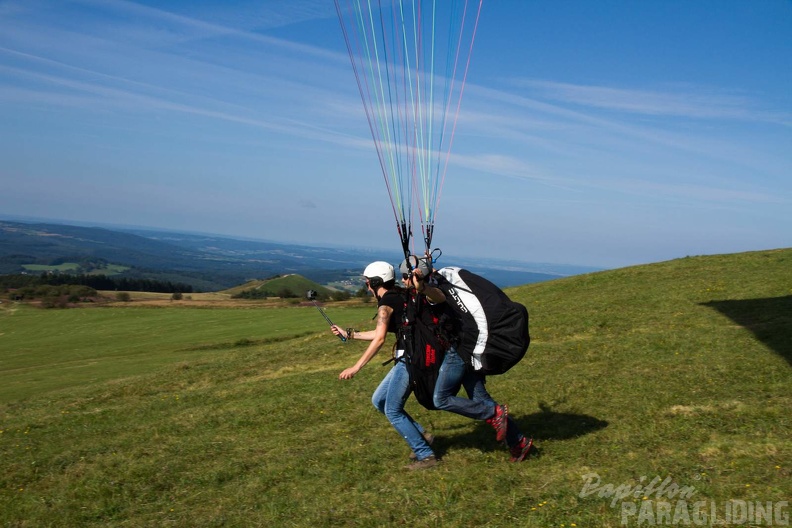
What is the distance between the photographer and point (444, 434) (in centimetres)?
991

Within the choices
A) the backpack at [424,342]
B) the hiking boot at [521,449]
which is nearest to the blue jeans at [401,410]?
the backpack at [424,342]

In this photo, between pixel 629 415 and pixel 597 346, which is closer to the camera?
pixel 629 415

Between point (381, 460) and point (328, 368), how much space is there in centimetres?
986

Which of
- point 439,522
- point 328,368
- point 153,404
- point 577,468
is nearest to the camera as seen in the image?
point 439,522

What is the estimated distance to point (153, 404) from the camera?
14.9 meters

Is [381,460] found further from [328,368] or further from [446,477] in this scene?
[328,368]

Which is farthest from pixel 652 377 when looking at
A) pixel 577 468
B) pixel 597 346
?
pixel 577 468

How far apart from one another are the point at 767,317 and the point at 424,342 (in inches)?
525

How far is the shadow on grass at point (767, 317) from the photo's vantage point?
45.2 ft

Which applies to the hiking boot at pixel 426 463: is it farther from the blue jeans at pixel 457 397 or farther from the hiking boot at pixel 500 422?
the hiking boot at pixel 500 422

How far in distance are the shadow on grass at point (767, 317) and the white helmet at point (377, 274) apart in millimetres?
8919

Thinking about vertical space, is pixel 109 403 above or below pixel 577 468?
below

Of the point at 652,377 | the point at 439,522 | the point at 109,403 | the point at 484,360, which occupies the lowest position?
the point at 109,403

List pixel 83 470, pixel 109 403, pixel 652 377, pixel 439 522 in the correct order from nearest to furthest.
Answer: pixel 439 522 → pixel 83 470 → pixel 652 377 → pixel 109 403
